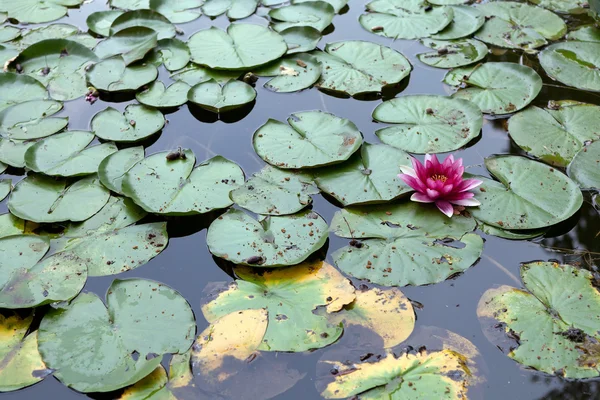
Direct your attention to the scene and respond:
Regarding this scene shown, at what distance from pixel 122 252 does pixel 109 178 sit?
1.77 ft

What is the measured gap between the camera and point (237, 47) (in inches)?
159

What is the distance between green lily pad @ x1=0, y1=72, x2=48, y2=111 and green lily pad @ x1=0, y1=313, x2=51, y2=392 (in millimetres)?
1892

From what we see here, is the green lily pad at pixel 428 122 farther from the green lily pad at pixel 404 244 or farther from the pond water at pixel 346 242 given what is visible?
the green lily pad at pixel 404 244

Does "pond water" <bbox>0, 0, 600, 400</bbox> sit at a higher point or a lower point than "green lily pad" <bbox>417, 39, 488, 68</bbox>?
lower

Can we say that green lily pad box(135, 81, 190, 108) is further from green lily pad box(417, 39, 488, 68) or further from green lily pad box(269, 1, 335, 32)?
green lily pad box(417, 39, 488, 68)

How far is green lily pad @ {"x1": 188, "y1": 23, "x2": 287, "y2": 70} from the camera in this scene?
3875mm

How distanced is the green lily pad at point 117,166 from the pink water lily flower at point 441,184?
157cm

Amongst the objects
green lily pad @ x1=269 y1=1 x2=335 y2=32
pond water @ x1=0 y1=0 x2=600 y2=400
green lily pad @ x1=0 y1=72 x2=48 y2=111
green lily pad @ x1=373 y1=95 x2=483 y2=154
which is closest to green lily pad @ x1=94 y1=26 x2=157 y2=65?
pond water @ x1=0 y1=0 x2=600 y2=400

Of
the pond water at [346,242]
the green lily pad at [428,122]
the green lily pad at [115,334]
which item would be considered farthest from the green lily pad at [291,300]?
the green lily pad at [428,122]

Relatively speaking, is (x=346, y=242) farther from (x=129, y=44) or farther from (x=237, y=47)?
(x=129, y=44)

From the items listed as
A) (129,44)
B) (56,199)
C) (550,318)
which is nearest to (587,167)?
(550,318)

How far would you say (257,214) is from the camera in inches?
112

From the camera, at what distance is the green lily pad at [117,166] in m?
2.94

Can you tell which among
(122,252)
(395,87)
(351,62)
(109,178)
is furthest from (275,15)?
(122,252)
